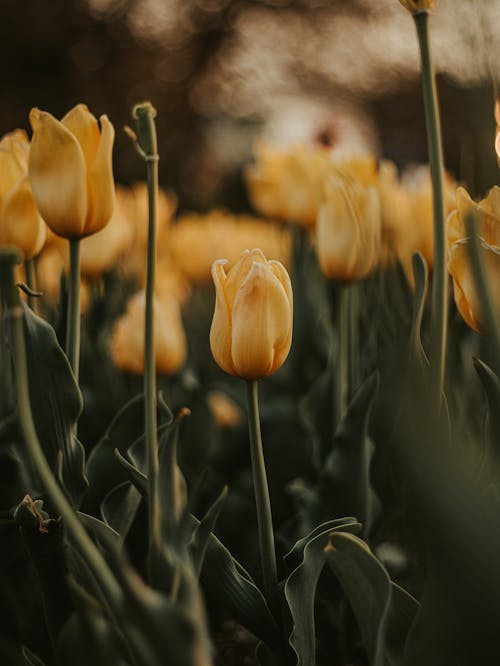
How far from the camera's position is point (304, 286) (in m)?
1.59

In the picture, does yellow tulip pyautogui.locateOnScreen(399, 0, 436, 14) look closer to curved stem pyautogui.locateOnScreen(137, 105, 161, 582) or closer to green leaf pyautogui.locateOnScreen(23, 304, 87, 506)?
curved stem pyautogui.locateOnScreen(137, 105, 161, 582)

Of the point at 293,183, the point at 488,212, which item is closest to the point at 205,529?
the point at 488,212

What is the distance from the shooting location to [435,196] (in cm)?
56

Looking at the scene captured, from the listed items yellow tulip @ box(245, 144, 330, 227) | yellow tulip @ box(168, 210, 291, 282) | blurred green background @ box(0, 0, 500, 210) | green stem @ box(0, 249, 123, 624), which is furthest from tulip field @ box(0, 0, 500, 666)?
blurred green background @ box(0, 0, 500, 210)

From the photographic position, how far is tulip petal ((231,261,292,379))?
2.09ft

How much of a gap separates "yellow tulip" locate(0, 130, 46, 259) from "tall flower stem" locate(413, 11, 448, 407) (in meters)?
0.44

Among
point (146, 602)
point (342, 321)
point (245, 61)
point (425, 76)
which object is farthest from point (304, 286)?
point (245, 61)

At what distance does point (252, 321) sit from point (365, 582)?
0.21 meters

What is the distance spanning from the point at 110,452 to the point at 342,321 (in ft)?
1.26

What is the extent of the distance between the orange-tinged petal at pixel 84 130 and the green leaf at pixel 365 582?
42 cm

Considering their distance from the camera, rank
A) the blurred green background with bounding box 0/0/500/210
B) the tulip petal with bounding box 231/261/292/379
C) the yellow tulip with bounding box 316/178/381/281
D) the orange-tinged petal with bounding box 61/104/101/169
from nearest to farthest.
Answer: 1. the tulip petal with bounding box 231/261/292/379
2. the orange-tinged petal with bounding box 61/104/101/169
3. the yellow tulip with bounding box 316/178/381/281
4. the blurred green background with bounding box 0/0/500/210

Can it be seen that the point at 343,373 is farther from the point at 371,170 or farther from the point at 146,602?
the point at 146,602

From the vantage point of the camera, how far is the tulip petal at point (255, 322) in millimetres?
636

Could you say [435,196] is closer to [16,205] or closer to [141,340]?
[16,205]
